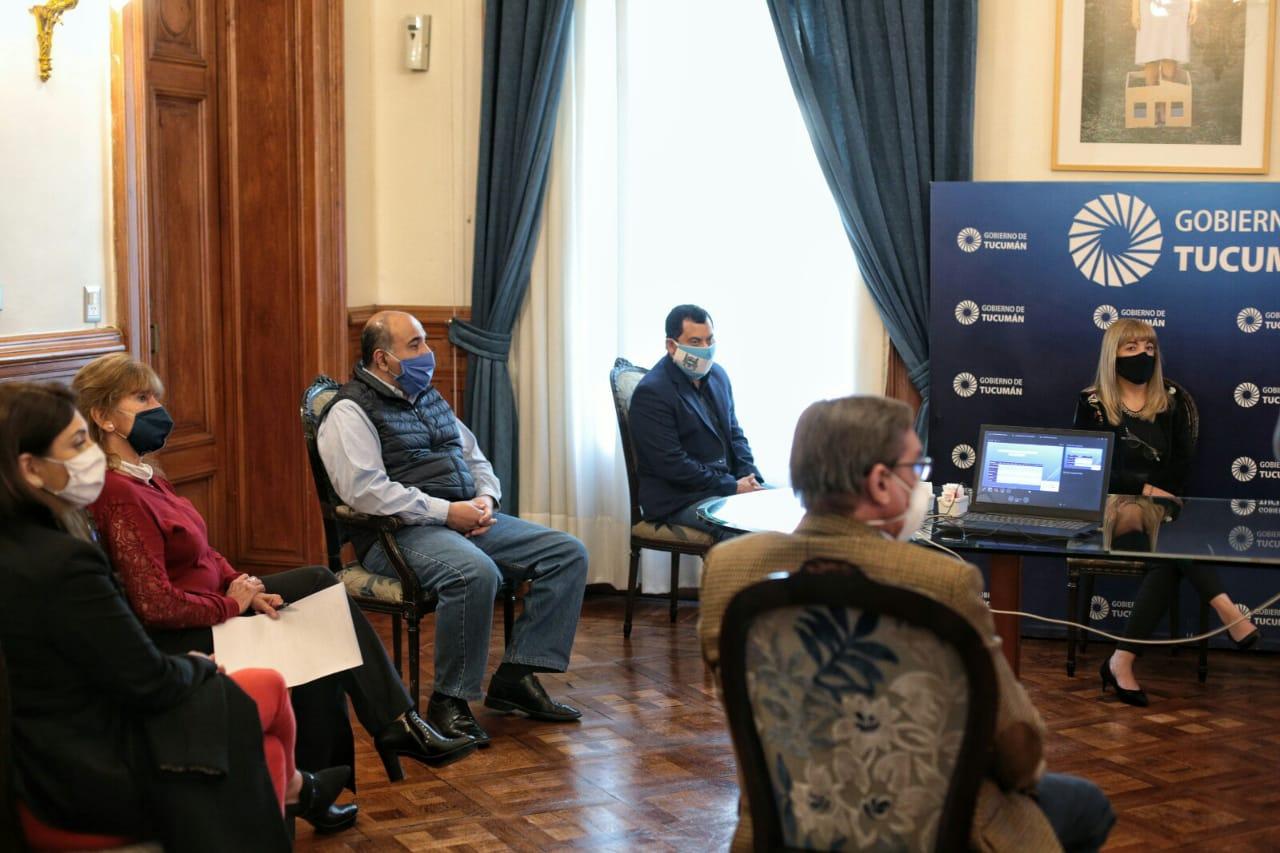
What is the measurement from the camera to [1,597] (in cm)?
229

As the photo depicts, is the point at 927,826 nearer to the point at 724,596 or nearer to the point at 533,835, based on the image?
the point at 724,596

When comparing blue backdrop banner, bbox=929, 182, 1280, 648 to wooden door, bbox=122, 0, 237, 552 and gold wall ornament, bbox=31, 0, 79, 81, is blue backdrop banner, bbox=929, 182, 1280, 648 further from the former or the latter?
gold wall ornament, bbox=31, 0, 79, 81

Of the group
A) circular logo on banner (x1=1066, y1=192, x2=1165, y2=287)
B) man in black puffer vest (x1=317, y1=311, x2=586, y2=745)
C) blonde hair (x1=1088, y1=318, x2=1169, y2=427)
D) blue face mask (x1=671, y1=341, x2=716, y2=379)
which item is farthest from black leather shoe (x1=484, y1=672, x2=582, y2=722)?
circular logo on banner (x1=1066, y1=192, x2=1165, y2=287)

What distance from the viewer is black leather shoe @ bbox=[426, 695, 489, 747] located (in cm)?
391

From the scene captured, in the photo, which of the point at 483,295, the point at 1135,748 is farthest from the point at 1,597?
the point at 483,295

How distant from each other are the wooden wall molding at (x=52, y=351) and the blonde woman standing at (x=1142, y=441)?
10.3ft

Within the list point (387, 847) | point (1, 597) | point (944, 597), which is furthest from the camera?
point (387, 847)

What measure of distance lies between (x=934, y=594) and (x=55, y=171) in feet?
10.6

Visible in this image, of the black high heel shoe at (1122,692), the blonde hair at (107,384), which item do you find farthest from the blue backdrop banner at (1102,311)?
the blonde hair at (107,384)

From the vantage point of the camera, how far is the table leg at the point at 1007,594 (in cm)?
357

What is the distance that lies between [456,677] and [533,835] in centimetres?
76

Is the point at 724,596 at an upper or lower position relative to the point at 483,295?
lower

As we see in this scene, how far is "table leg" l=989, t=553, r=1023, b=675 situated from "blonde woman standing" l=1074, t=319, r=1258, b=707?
103cm

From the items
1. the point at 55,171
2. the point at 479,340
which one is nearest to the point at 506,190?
the point at 479,340
